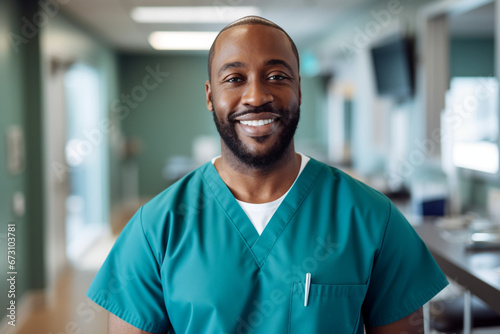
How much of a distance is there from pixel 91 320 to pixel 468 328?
2445mm

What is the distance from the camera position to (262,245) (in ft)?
3.57

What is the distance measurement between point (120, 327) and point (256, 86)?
591 mm

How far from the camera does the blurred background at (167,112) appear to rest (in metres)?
3.24

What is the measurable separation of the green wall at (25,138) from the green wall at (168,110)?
3.98 m

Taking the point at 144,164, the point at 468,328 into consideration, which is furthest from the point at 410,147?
the point at 144,164

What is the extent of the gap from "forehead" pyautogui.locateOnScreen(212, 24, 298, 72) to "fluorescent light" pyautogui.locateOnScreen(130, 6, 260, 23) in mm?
3336

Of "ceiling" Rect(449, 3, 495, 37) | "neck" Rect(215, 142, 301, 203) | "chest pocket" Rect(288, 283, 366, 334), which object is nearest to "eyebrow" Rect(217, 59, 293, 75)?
"neck" Rect(215, 142, 301, 203)

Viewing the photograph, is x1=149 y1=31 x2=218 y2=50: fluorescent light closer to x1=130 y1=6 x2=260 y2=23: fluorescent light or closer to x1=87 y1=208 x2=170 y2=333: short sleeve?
x1=130 y1=6 x2=260 y2=23: fluorescent light

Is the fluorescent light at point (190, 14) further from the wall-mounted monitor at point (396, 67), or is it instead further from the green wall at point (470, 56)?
the green wall at point (470, 56)

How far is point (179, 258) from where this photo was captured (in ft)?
3.51

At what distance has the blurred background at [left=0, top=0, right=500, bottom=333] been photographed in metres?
3.24

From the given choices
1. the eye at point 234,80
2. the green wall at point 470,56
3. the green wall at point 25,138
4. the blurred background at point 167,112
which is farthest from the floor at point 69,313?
the green wall at point 470,56

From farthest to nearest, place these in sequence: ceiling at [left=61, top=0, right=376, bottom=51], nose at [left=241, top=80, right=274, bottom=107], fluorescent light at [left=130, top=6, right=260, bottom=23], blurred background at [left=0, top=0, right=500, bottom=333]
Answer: fluorescent light at [left=130, top=6, right=260, bottom=23] → ceiling at [left=61, top=0, right=376, bottom=51] → blurred background at [left=0, top=0, right=500, bottom=333] → nose at [left=241, top=80, right=274, bottom=107]

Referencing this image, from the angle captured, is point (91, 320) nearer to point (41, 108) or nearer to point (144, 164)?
point (41, 108)
